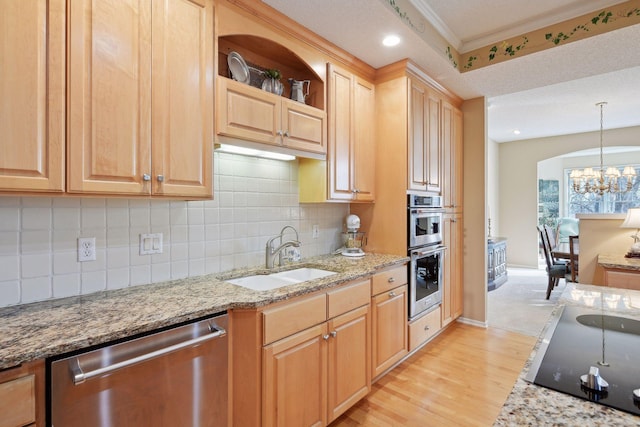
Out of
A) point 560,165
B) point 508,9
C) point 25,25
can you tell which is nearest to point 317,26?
point 508,9

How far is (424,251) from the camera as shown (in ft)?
9.43

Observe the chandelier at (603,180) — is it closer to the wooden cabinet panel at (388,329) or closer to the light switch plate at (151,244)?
the wooden cabinet panel at (388,329)

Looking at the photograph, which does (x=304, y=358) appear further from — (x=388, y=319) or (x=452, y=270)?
(x=452, y=270)

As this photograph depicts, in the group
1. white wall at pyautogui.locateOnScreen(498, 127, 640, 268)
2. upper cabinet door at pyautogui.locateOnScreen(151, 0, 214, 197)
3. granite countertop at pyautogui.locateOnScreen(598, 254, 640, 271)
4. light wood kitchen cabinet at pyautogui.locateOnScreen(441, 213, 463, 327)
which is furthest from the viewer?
white wall at pyautogui.locateOnScreen(498, 127, 640, 268)

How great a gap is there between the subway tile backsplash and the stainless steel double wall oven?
0.83m

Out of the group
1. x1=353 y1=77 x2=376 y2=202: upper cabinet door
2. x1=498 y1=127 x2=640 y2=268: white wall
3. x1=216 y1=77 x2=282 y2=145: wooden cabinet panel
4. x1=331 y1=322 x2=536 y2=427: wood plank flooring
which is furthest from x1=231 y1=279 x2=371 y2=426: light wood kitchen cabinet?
x1=498 y1=127 x2=640 y2=268: white wall

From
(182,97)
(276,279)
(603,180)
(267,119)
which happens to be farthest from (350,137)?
(603,180)

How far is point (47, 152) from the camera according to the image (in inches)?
47.7

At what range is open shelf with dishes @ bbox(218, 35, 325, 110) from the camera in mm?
2033

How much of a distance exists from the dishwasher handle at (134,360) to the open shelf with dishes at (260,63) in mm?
1516

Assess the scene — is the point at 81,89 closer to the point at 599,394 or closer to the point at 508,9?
the point at 599,394

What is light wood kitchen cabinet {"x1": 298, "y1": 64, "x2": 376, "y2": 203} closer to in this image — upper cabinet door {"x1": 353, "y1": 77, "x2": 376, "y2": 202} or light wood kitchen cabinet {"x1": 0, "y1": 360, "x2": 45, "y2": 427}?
upper cabinet door {"x1": 353, "y1": 77, "x2": 376, "y2": 202}

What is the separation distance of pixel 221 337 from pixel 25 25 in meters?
1.42

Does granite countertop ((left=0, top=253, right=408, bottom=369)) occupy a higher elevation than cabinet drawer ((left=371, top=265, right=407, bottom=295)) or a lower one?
higher
